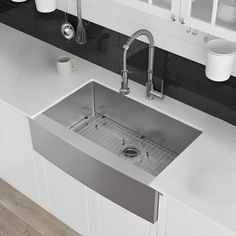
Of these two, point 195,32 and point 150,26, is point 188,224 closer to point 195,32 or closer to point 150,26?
point 195,32

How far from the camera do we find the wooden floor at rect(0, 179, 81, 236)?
314 cm

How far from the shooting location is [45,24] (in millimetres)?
3229

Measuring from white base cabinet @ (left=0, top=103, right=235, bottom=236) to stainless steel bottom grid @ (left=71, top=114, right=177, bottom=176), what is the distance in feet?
0.92

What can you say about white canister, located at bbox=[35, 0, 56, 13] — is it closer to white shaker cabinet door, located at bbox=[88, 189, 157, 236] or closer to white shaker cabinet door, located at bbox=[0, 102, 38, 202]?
white shaker cabinet door, located at bbox=[0, 102, 38, 202]

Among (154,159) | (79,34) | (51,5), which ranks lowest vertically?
(154,159)

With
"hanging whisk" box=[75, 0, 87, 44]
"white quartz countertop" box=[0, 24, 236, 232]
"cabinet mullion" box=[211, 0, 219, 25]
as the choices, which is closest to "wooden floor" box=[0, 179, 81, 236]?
"white quartz countertop" box=[0, 24, 236, 232]

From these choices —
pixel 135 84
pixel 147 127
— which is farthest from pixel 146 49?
pixel 147 127

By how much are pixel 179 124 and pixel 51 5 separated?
3.16ft

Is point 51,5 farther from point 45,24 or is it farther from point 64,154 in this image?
point 64,154

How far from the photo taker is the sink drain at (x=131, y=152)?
110 inches

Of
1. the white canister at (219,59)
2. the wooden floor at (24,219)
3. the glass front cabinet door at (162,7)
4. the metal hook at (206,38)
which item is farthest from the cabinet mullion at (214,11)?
the wooden floor at (24,219)

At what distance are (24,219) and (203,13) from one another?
1865 millimetres

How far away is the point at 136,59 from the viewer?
284 centimetres

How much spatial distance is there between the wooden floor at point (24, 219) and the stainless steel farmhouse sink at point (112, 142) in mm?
625
